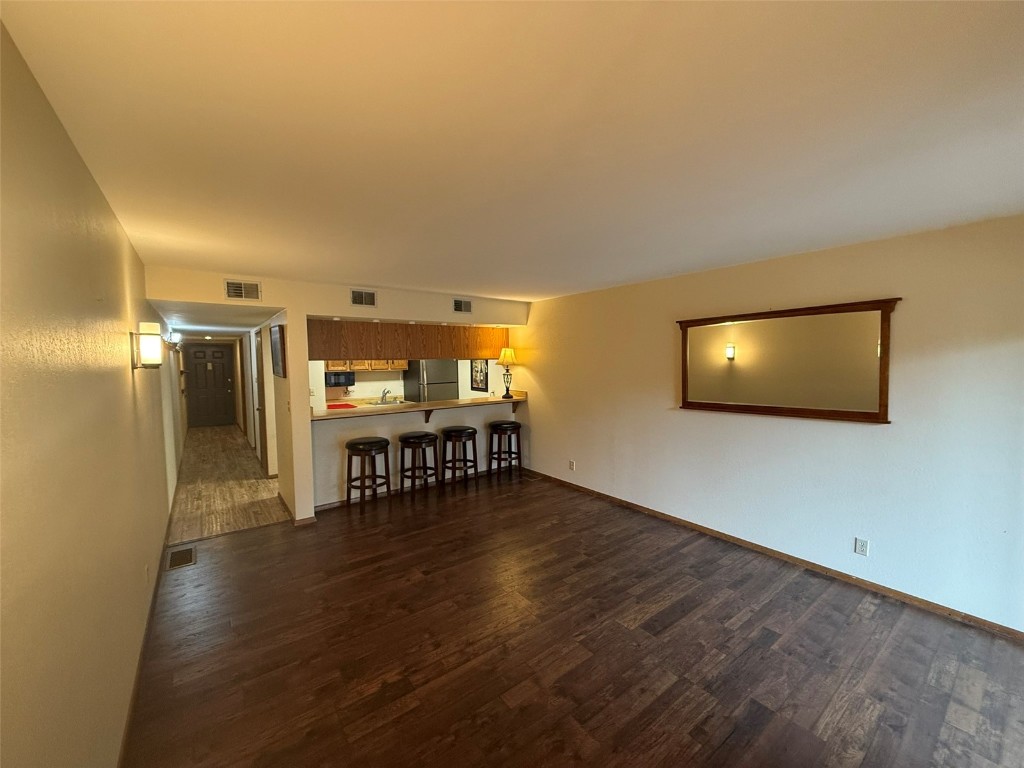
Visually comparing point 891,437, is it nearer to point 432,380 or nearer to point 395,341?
point 395,341

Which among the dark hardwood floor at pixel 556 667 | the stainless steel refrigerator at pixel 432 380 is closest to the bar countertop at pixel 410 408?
the stainless steel refrigerator at pixel 432 380

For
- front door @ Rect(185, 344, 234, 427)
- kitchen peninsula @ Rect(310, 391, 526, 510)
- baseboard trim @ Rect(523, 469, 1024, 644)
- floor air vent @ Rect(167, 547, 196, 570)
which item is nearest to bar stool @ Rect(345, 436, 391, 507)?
kitchen peninsula @ Rect(310, 391, 526, 510)

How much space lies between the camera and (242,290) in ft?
12.3

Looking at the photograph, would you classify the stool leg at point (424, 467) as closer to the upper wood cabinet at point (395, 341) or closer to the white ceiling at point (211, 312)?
the upper wood cabinet at point (395, 341)

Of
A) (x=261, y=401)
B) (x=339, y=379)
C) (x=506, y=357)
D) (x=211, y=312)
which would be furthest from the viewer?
(x=339, y=379)

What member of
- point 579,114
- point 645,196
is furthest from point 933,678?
point 579,114

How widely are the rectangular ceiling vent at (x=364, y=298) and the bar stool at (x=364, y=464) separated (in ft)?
5.02

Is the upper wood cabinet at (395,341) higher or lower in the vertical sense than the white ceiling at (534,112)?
lower

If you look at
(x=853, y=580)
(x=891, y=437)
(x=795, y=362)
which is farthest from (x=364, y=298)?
(x=853, y=580)

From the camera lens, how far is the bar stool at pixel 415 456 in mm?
4914

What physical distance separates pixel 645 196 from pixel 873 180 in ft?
3.32

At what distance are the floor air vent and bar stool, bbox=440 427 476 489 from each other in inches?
102

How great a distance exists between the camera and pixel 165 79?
115 centimetres

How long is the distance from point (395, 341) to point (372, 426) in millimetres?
1084
